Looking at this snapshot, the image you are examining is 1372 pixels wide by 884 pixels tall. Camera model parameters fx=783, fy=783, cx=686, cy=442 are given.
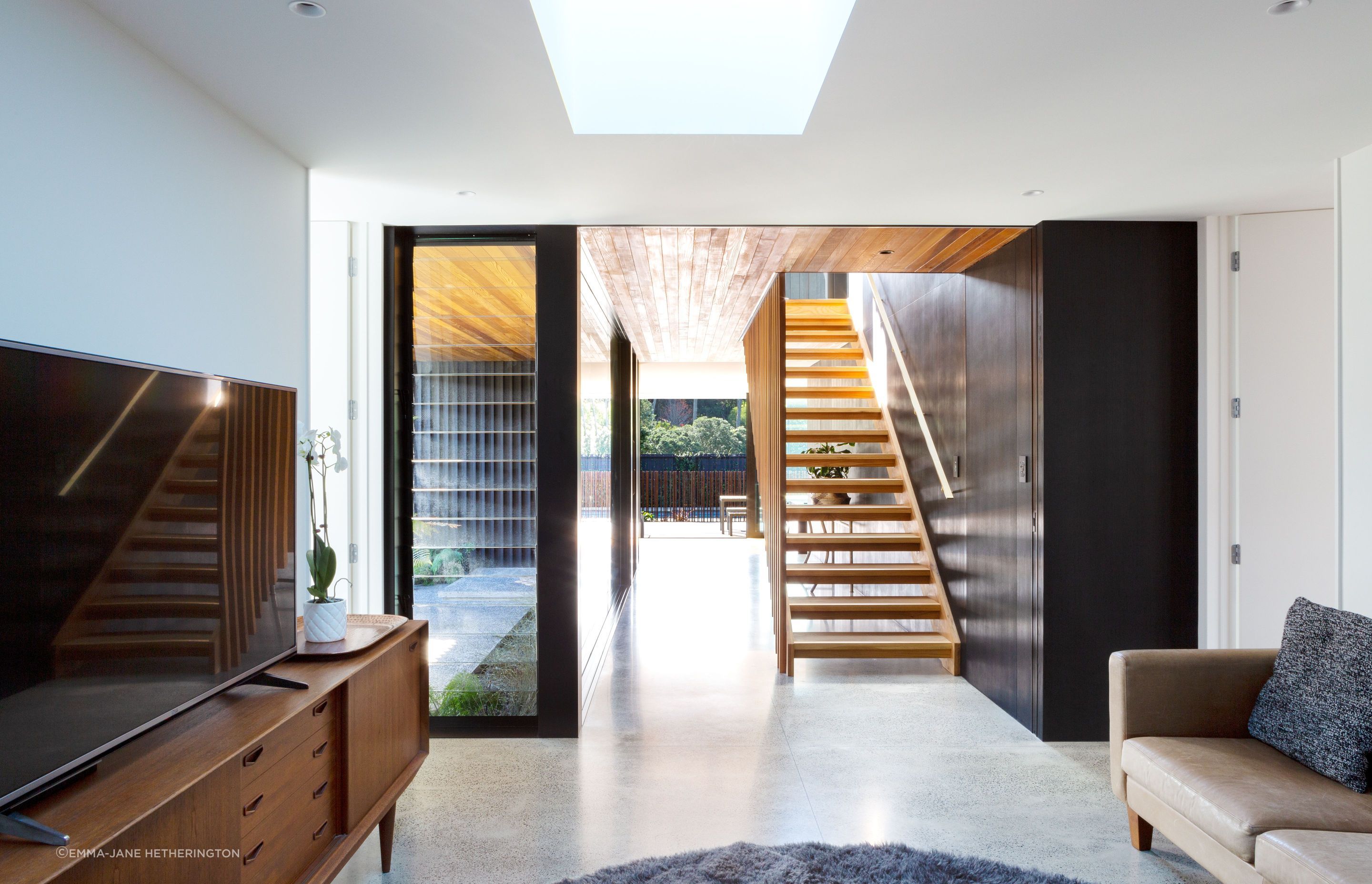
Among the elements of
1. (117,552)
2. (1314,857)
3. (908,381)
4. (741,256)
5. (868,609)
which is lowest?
(868,609)

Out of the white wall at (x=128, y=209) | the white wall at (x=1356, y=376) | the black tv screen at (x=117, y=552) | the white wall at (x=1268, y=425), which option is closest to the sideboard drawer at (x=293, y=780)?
the black tv screen at (x=117, y=552)

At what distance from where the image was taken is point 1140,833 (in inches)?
102

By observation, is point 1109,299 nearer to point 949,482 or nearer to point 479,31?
point 949,482

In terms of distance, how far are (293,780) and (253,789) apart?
198 mm

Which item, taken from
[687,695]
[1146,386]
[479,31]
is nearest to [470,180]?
[479,31]

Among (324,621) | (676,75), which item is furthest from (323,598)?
(676,75)

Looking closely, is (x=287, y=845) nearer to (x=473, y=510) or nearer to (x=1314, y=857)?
(x=473, y=510)

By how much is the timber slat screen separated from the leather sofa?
2.32 m

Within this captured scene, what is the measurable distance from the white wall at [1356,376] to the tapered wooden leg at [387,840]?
3.39m

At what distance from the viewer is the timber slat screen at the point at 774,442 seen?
4.91 meters

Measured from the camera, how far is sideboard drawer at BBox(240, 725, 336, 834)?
5.28 ft

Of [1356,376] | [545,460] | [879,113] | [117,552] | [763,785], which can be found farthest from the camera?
[545,460]

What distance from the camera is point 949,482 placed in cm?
477

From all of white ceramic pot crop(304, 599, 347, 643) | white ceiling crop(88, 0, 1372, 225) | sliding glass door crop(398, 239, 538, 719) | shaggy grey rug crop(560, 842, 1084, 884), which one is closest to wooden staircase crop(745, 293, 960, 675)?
sliding glass door crop(398, 239, 538, 719)
